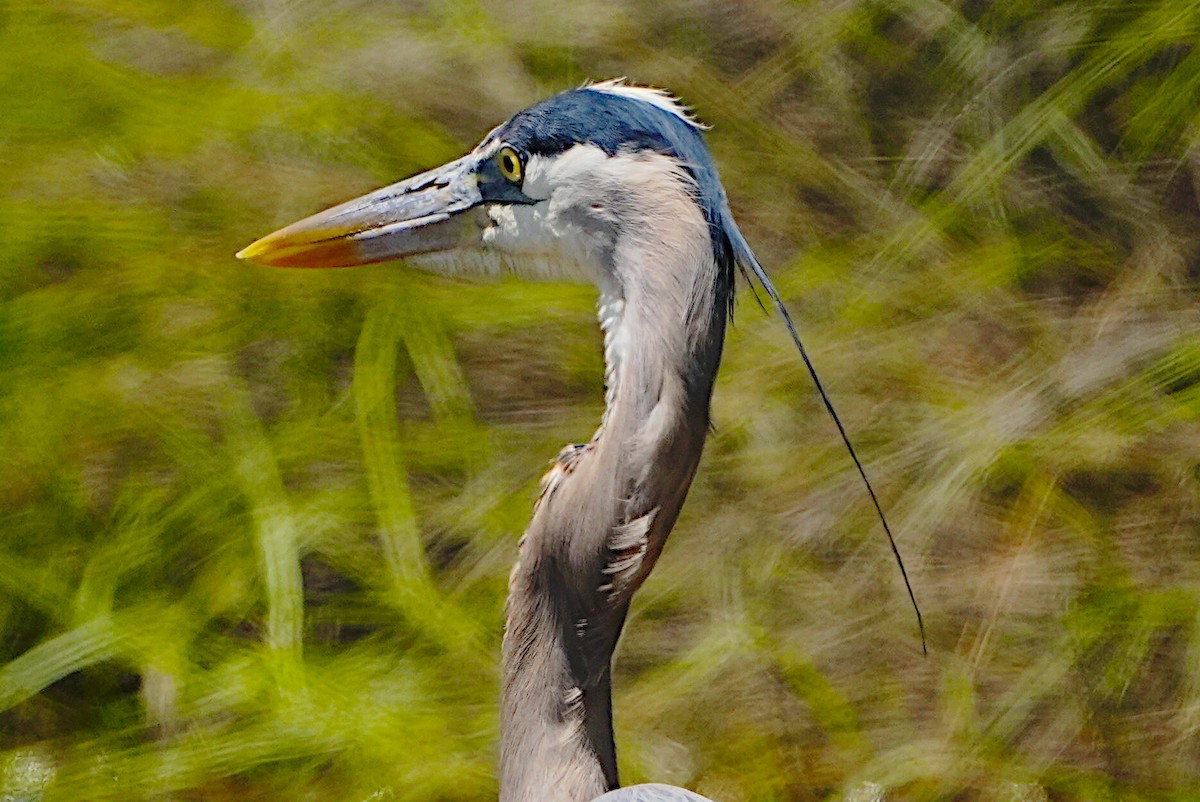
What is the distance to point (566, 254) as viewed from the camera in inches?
44.6

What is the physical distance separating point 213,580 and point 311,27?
875mm

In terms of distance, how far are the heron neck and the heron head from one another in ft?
0.20

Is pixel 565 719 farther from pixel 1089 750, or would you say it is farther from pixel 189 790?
pixel 1089 750

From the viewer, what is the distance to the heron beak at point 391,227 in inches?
46.9

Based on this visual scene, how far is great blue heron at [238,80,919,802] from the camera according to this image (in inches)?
39.2

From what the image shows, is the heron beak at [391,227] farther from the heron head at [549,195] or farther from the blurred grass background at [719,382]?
the blurred grass background at [719,382]

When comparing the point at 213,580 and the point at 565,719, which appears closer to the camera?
the point at 565,719

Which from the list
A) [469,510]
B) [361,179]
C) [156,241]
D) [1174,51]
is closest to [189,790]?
[469,510]

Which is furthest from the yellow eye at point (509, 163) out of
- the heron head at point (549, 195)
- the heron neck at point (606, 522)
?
the heron neck at point (606, 522)

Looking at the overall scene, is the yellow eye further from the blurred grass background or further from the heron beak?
the blurred grass background

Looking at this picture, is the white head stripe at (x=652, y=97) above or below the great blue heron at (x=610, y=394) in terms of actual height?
above

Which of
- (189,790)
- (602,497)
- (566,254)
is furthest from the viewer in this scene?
(189,790)

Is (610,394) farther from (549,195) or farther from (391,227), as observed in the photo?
(391,227)

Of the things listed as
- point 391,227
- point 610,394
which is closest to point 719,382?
point 391,227
